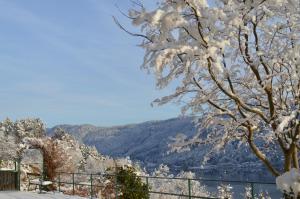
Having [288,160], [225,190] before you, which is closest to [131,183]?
[225,190]

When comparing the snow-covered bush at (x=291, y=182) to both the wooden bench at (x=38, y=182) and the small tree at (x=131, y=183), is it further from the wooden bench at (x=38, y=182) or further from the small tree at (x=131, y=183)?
the wooden bench at (x=38, y=182)

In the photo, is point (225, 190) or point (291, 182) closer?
point (291, 182)

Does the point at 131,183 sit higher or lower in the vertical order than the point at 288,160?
lower

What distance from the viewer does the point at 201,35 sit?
7.41m

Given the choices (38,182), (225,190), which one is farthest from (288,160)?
(38,182)

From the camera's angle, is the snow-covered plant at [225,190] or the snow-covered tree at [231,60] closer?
the snow-covered tree at [231,60]

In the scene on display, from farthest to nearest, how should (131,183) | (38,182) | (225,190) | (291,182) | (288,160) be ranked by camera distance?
1. (38,182)
2. (131,183)
3. (225,190)
4. (288,160)
5. (291,182)

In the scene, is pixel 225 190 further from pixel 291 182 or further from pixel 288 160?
pixel 291 182

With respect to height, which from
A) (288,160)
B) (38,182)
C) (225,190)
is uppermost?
(288,160)

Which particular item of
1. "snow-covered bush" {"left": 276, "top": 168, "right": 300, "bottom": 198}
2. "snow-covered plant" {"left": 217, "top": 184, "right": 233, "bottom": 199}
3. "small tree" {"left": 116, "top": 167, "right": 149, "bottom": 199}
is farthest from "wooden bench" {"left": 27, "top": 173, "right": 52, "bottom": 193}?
"snow-covered bush" {"left": 276, "top": 168, "right": 300, "bottom": 198}

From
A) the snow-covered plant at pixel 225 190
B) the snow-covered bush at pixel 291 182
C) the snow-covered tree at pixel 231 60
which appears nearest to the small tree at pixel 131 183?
the snow-covered plant at pixel 225 190

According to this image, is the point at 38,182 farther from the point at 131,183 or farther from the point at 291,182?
the point at 291,182

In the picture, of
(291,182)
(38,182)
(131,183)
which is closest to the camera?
(291,182)

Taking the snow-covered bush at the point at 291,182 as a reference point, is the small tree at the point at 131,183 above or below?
below
